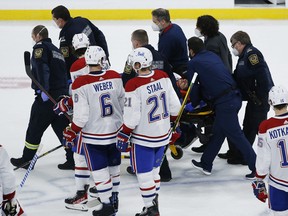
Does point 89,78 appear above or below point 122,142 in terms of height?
above

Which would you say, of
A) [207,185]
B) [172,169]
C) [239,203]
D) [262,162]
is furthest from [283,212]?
[172,169]

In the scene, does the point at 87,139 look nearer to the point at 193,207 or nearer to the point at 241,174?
the point at 193,207

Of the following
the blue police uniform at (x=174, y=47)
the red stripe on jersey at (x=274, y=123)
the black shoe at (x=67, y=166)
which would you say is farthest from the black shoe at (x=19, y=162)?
the red stripe on jersey at (x=274, y=123)

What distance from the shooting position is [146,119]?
513cm

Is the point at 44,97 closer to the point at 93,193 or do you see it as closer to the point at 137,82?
the point at 93,193

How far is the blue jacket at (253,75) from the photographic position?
607cm

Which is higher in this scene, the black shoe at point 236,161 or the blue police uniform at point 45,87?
the blue police uniform at point 45,87

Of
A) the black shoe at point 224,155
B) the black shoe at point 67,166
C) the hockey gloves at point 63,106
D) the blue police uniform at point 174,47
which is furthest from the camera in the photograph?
the black shoe at point 224,155

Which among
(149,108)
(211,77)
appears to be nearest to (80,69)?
(149,108)

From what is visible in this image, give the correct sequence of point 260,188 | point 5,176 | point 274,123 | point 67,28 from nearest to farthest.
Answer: point 5,176 < point 274,123 < point 260,188 < point 67,28

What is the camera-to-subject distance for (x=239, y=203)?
5.71 m

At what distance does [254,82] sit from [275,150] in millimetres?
1728

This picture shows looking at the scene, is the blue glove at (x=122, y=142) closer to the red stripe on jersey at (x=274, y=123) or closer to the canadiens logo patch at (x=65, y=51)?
the red stripe on jersey at (x=274, y=123)

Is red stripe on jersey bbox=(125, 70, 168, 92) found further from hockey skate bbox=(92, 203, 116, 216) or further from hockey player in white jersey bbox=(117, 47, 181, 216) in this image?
hockey skate bbox=(92, 203, 116, 216)
